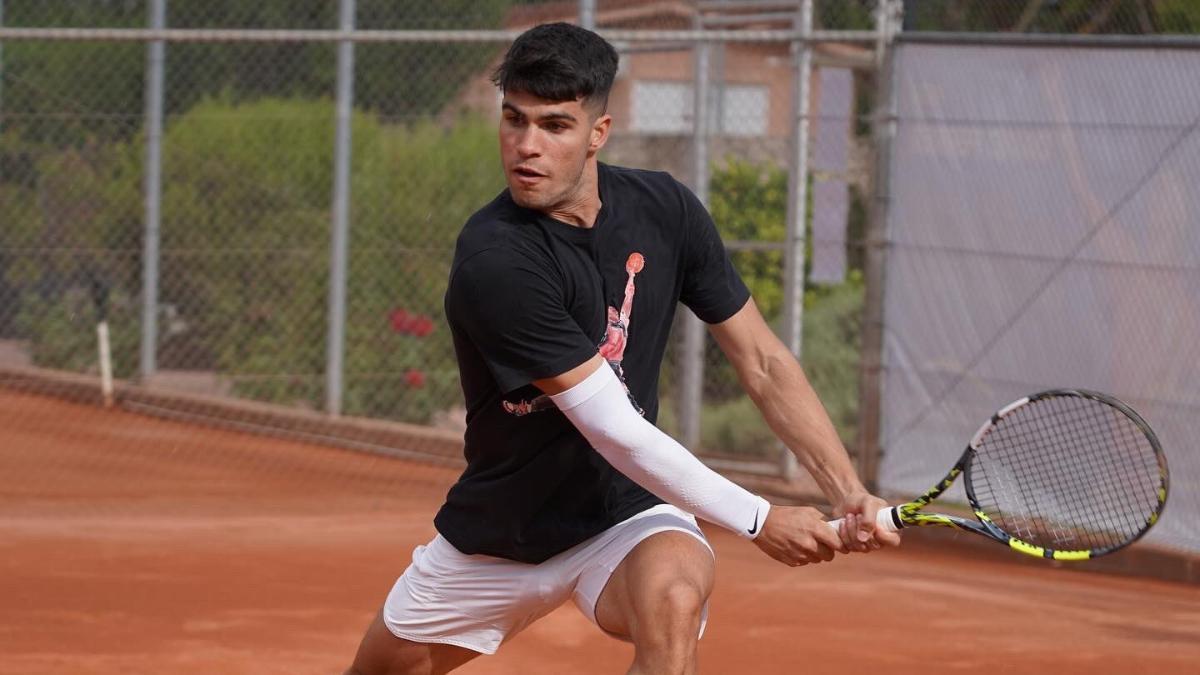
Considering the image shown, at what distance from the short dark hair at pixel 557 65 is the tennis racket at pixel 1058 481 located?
43.4 inches

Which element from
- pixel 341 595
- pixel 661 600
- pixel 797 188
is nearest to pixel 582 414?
pixel 661 600

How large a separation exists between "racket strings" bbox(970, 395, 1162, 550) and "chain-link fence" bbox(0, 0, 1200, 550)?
12.9ft

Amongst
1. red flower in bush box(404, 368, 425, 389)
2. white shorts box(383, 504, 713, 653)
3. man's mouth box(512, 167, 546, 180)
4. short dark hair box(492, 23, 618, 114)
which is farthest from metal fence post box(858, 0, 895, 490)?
man's mouth box(512, 167, 546, 180)

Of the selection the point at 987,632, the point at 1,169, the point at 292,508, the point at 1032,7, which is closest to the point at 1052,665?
the point at 987,632

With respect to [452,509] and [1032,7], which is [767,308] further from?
[452,509]

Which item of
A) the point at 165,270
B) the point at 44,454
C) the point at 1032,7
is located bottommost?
the point at 44,454

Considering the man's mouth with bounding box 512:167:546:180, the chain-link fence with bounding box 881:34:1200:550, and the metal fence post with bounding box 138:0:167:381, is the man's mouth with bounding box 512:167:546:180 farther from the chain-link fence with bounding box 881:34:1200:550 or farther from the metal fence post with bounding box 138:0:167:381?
the metal fence post with bounding box 138:0:167:381

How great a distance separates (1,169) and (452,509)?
817 cm

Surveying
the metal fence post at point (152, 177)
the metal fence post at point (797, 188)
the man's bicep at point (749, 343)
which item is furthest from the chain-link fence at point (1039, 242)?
the metal fence post at point (152, 177)

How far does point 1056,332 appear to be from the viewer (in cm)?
788

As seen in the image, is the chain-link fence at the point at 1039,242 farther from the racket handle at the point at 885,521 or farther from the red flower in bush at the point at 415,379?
the racket handle at the point at 885,521

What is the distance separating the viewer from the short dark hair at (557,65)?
11.9ft

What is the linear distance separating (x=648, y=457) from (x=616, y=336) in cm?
35

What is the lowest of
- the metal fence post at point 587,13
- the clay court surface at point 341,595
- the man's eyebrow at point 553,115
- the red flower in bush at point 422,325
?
the clay court surface at point 341,595
